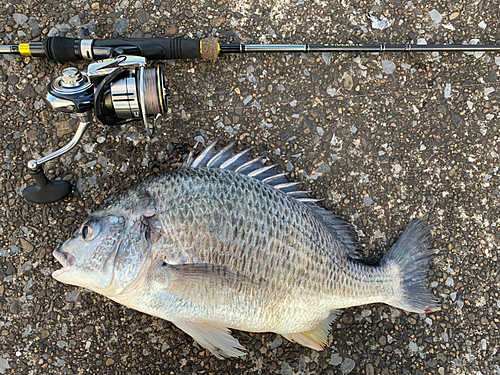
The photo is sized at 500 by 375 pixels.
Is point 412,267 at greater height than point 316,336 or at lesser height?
greater

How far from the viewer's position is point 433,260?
2.20m

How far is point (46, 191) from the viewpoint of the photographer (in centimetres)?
193

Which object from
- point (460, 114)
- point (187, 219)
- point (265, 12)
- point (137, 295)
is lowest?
point (137, 295)

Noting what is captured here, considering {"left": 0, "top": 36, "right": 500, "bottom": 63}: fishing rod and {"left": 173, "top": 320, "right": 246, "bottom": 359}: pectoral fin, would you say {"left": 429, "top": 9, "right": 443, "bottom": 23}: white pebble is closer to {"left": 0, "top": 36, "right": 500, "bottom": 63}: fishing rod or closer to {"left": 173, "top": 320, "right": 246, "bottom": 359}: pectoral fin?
{"left": 0, "top": 36, "right": 500, "bottom": 63}: fishing rod

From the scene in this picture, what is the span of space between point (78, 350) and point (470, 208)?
7.83 ft

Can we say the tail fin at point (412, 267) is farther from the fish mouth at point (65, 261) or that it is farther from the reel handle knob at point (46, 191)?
the reel handle knob at point (46, 191)

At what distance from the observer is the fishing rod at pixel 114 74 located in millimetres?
1635

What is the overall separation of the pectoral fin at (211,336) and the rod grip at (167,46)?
52.8 inches

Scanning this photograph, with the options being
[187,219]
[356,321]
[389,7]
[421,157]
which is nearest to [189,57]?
[187,219]

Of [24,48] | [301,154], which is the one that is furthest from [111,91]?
[301,154]

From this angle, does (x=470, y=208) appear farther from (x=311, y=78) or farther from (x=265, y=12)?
(x=265, y=12)

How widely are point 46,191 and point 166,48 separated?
3.18 ft

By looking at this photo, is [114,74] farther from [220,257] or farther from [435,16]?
[435,16]

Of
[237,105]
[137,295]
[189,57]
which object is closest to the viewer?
[137,295]
